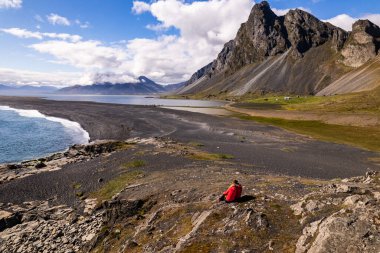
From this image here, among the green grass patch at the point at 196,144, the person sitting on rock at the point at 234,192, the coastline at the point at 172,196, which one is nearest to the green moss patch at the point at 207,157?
the coastline at the point at 172,196

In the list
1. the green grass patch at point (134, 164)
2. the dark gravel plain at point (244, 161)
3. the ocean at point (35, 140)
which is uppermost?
the green grass patch at point (134, 164)

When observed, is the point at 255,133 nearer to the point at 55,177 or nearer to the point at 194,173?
the point at 194,173

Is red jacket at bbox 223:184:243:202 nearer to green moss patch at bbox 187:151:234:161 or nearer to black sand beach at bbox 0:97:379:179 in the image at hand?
black sand beach at bbox 0:97:379:179

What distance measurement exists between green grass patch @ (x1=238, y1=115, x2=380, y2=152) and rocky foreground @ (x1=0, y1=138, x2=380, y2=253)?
39.6 meters

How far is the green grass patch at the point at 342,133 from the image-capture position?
68.0 meters

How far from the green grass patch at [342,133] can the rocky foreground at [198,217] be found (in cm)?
3957

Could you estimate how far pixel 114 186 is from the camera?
3612cm

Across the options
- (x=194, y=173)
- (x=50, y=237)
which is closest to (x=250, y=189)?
(x=194, y=173)

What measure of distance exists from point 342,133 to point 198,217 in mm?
69192

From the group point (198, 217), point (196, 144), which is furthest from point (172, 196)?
point (196, 144)

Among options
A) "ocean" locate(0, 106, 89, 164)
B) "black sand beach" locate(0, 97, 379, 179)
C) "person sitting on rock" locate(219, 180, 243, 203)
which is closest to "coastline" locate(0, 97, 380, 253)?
"black sand beach" locate(0, 97, 379, 179)

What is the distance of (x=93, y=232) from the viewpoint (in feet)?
87.4

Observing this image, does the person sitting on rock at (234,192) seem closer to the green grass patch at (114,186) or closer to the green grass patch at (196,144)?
the green grass patch at (114,186)

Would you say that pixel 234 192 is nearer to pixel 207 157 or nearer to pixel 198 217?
pixel 198 217
